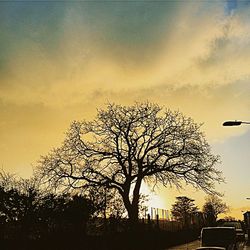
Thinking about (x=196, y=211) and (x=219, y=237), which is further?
(x=196, y=211)

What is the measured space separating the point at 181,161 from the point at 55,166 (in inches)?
502

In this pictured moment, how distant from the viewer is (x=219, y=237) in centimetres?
2253

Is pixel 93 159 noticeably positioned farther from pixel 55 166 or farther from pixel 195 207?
pixel 195 207

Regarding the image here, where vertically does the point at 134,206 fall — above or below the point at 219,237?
above

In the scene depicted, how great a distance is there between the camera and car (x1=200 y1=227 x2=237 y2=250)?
72.8 ft

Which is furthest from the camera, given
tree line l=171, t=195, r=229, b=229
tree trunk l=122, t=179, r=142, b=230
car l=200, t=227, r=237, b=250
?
tree line l=171, t=195, r=229, b=229

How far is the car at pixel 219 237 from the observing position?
874 inches

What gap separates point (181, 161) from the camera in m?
43.8

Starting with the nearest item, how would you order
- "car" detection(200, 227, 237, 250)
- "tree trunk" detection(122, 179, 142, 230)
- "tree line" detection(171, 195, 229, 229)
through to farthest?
1. "car" detection(200, 227, 237, 250)
2. "tree trunk" detection(122, 179, 142, 230)
3. "tree line" detection(171, 195, 229, 229)

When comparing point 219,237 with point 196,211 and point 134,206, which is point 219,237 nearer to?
point 134,206

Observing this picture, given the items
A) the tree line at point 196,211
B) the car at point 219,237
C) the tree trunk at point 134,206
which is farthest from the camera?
the tree line at point 196,211

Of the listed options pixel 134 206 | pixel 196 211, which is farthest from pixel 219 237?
pixel 196 211

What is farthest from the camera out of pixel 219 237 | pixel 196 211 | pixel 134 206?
pixel 196 211

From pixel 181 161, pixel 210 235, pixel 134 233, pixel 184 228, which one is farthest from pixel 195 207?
pixel 210 235
